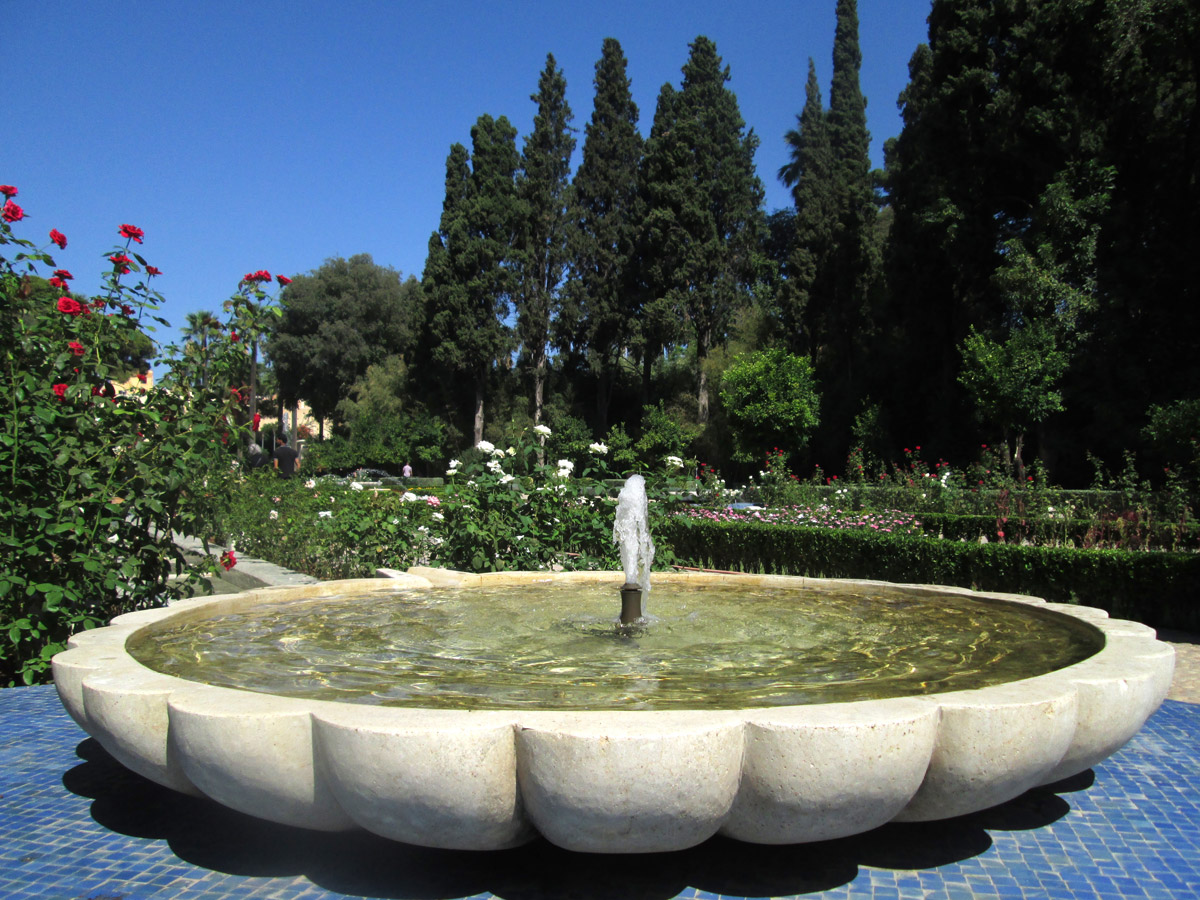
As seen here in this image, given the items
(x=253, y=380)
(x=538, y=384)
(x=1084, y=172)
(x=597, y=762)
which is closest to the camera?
(x=597, y=762)

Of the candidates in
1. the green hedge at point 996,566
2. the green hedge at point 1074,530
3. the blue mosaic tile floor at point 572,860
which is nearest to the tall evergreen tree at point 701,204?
the green hedge at point 1074,530

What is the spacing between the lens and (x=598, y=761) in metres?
2.14

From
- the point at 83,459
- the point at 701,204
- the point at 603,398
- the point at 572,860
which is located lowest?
the point at 572,860

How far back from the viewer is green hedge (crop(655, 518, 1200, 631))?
24.6 feet

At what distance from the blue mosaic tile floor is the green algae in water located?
482 millimetres

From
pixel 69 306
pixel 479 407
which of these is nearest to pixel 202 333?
pixel 69 306

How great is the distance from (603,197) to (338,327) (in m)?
20.0

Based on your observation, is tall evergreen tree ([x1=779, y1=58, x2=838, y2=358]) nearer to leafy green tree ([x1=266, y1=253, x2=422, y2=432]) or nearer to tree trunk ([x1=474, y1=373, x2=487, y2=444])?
tree trunk ([x1=474, y1=373, x2=487, y2=444])

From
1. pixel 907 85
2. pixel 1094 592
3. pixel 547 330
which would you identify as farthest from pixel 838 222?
pixel 1094 592

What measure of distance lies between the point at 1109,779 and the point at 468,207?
104 feet

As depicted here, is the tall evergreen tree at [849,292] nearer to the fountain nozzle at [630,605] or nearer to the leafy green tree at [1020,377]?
the leafy green tree at [1020,377]

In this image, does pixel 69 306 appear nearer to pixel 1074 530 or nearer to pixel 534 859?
pixel 534 859

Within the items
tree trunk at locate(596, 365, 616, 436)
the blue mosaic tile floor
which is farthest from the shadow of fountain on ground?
tree trunk at locate(596, 365, 616, 436)

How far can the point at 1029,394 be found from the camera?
19141 millimetres
